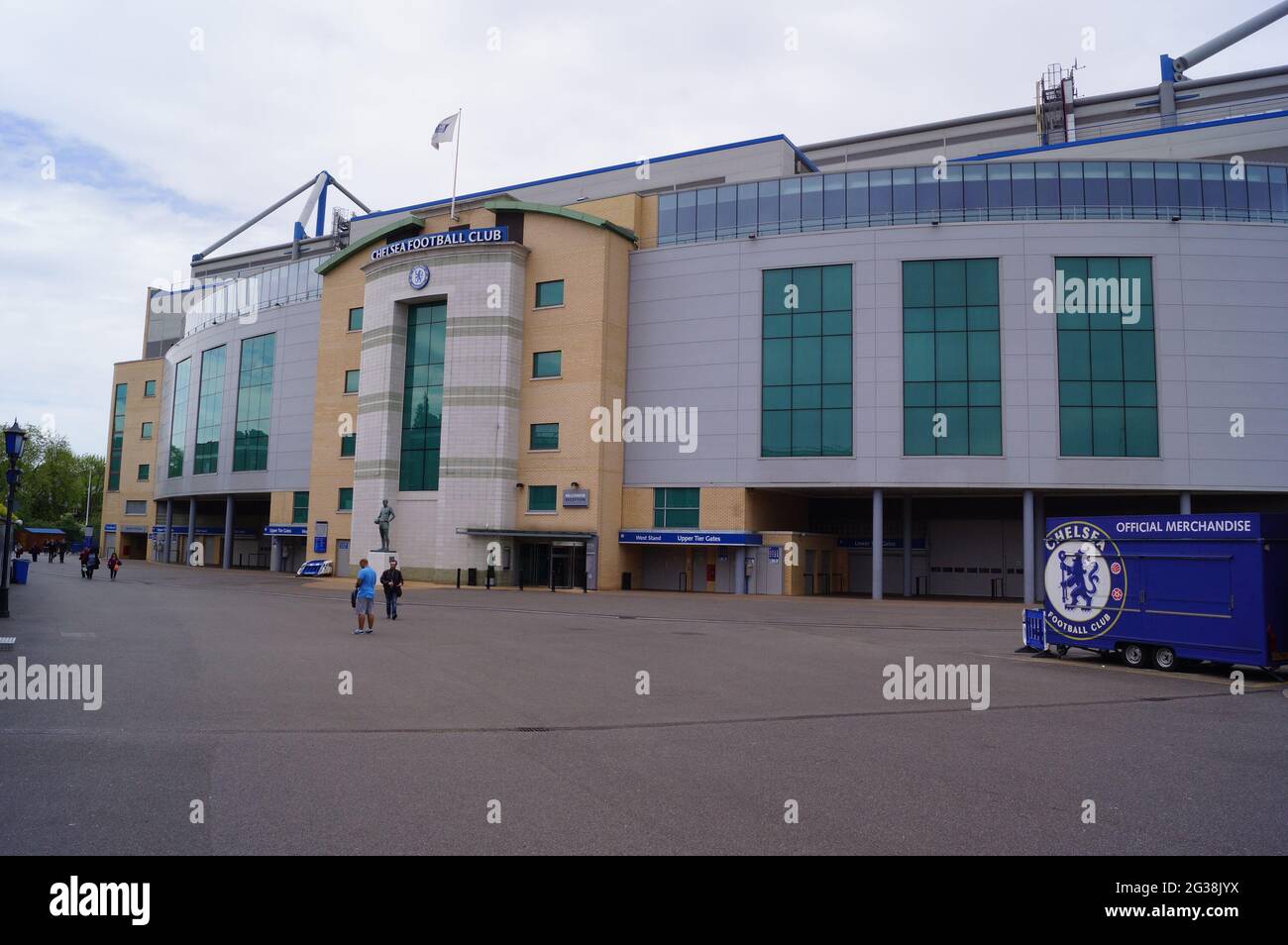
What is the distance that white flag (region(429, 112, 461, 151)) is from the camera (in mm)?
51156

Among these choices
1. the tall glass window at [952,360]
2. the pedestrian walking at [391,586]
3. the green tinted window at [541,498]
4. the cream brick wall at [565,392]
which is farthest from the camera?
the green tinted window at [541,498]

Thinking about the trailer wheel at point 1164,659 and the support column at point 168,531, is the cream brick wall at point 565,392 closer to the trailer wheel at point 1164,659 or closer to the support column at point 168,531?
the trailer wheel at point 1164,659

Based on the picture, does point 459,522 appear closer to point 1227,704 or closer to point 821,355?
point 821,355

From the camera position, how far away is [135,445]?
3391 inches

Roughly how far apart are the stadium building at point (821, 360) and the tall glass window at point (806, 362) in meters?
0.14

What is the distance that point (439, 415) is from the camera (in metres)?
50.7

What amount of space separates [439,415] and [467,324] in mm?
5311

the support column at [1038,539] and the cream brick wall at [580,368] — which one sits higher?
the cream brick wall at [580,368]

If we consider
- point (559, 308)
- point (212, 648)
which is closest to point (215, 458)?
point (559, 308)

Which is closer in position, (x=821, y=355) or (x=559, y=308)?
(x=821, y=355)

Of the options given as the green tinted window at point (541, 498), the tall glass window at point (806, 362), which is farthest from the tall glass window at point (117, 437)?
the tall glass window at point (806, 362)

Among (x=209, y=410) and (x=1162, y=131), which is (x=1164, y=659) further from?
(x=209, y=410)

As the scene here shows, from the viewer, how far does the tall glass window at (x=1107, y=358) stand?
42.3 metres

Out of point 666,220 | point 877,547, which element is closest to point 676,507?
point 877,547
